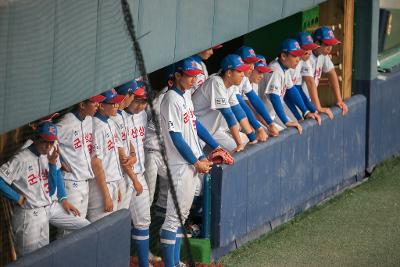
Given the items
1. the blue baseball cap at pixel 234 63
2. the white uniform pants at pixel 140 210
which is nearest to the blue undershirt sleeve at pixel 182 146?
the white uniform pants at pixel 140 210

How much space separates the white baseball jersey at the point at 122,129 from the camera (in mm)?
9031

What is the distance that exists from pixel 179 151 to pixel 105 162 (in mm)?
571

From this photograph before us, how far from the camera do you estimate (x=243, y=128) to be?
10234mm

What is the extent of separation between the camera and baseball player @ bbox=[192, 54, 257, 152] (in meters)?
9.93

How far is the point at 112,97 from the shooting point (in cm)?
874

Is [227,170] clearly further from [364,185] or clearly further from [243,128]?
[364,185]

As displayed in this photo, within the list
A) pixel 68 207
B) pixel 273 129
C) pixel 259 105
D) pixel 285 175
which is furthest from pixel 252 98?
pixel 68 207

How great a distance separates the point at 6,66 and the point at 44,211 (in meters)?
1.49

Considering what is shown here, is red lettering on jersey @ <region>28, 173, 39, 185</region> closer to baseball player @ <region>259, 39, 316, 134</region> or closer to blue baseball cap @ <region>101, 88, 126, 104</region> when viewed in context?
blue baseball cap @ <region>101, 88, 126, 104</region>

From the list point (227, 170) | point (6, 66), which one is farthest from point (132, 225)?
point (6, 66)

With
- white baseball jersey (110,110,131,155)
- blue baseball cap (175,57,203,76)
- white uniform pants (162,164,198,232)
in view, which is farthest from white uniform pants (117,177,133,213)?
blue baseball cap (175,57,203,76)

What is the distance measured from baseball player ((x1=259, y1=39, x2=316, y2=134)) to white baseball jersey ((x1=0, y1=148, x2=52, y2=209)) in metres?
3.09

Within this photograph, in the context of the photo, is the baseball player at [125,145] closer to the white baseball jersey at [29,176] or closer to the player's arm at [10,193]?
the white baseball jersey at [29,176]

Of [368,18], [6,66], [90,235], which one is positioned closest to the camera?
[6,66]
